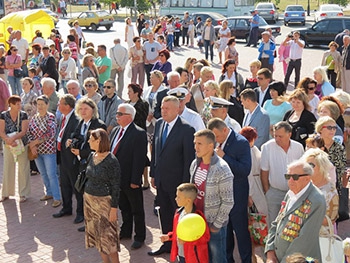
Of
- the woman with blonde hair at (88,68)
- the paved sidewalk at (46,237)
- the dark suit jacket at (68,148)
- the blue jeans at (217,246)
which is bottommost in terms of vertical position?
the paved sidewalk at (46,237)

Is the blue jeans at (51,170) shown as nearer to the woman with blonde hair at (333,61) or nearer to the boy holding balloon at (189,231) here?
the boy holding balloon at (189,231)

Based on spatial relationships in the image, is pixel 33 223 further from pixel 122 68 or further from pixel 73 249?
pixel 122 68

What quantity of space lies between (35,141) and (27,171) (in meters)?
0.75

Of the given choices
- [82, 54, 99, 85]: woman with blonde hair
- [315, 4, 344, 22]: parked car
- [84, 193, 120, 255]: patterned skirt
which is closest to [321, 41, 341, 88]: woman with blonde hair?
[82, 54, 99, 85]: woman with blonde hair

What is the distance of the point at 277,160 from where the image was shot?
6988 millimetres

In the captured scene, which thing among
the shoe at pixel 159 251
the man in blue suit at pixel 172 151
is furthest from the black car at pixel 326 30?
the shoe at pixel 159 251

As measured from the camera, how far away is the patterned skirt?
6973 mm

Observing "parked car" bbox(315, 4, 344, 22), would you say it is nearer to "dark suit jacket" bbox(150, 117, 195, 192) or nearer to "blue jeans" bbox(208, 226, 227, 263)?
"dark suit jacket" bbox(150, 117, 195, 192)

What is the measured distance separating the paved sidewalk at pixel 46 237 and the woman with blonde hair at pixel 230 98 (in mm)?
1947

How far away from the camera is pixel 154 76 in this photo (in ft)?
33.5

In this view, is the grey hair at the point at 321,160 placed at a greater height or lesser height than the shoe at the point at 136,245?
greater

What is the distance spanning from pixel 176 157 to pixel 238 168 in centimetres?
102

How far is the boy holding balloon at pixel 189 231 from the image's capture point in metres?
5.83

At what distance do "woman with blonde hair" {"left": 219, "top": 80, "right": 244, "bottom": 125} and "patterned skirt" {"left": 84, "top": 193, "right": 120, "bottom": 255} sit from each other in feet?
10.3
